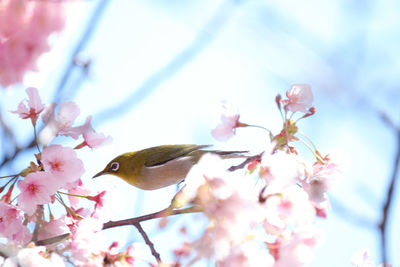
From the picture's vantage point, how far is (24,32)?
2.10 m

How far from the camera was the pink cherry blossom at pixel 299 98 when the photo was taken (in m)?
3.03

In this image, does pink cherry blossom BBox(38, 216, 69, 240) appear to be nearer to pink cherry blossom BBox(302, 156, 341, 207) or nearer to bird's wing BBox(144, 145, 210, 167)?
pink cherry blossom BBox(302, 156, 341, 207)

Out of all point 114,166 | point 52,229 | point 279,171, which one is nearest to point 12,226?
point 52,229

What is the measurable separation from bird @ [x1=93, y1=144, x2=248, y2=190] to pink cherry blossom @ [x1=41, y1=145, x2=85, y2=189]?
2035 mm

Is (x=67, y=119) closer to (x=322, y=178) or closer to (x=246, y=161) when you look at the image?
(x=246, y=161)

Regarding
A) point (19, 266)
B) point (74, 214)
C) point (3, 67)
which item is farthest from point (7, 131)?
point (74, 214)

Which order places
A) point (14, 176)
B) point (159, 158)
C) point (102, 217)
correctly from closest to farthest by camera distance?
point (14, 176) → point (102, 217) → point (159, 158)

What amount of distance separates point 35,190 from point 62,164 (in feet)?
0.70

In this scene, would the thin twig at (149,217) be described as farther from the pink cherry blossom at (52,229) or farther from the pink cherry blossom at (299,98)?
the pink cherry blossom at (299,98)

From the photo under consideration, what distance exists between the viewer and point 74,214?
308 cm

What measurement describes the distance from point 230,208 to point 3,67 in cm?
113

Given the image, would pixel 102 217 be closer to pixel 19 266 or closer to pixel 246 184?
pixel 19 266

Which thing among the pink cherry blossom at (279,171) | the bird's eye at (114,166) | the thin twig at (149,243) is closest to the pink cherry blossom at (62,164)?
the thin twig at (149,243)

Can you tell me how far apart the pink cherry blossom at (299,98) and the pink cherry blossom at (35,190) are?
144 centimetres
